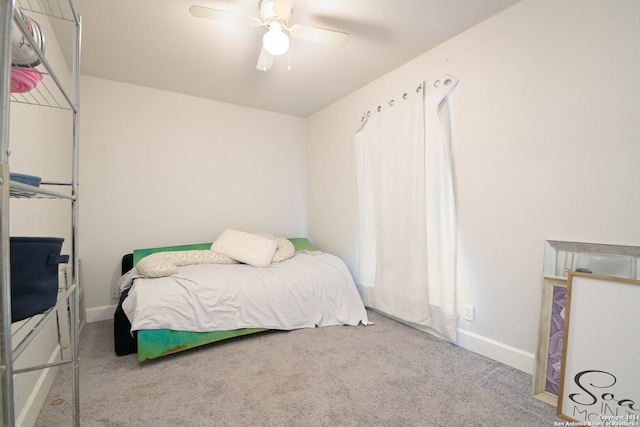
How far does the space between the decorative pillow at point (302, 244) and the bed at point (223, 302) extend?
425 millimetres

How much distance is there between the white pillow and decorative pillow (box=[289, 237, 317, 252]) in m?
0.48

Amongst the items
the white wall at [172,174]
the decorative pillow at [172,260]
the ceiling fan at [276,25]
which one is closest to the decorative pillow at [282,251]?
the decorative pillow at [172,260]

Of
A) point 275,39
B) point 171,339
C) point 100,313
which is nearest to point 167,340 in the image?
point 171,339

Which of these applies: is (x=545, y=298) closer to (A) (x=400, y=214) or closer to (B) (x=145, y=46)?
(A) (x=400, y=214)

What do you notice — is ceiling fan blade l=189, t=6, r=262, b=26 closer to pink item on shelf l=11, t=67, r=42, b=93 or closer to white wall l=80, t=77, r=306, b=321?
pink item on shelf l=11, t=67, r=42, b=93

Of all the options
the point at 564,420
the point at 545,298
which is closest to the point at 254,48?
the point at 545,298

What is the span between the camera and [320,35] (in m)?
1.82

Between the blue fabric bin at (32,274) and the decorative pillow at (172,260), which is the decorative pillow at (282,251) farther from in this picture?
the blue fabric bin at (32,274)

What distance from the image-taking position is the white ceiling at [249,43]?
1.87 metres

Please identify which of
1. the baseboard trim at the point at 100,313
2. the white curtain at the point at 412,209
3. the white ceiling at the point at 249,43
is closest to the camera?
the white ceiling at the point at 249,43

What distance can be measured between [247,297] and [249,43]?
6.58 feet

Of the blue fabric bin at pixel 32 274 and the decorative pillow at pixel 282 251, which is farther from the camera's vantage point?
the decorative pillow at pixel 282 251

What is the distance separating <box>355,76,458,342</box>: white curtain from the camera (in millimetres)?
2264

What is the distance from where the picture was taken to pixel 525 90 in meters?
1.84
